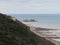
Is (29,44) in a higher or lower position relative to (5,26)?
lower

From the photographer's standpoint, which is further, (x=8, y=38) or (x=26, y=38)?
(x=26, y=38)

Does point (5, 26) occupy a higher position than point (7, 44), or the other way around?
point (5, 26)

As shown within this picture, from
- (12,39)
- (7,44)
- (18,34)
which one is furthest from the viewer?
(18,34)

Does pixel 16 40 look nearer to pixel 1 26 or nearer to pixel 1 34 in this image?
pixel 1 34

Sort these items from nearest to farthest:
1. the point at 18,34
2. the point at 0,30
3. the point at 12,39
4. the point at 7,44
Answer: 1. the point at 7,44
2. the point at 12,39
3. the point at 0,30
4. the point at 18,34

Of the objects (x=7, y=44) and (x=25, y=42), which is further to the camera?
(x=25, y=42)

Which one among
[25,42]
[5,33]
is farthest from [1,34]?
[25,42]

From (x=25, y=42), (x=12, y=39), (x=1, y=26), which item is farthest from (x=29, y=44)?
(x=1, y=26)

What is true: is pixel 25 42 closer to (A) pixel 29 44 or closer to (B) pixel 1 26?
(A) pixel 29 44

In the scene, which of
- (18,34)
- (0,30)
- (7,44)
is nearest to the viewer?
(7,44)
